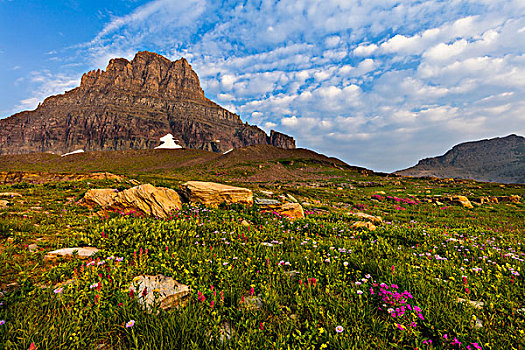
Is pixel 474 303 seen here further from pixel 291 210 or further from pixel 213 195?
pixel 213 195

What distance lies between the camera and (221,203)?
10289 mm

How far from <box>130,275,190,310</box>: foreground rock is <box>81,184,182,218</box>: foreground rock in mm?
4763

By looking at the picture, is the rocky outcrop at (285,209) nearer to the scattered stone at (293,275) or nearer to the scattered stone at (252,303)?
the scattered stone at (293,275)

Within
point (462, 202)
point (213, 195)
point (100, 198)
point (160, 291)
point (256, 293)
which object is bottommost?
point (462, 202)

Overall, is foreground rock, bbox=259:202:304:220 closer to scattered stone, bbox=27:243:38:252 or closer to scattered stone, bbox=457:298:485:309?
scattered stone, bbox=457:298:485:309

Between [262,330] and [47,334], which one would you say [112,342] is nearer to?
[47,334]

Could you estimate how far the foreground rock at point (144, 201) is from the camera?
8.46m

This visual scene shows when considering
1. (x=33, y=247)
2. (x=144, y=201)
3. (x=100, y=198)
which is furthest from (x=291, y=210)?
(x=100, y=198)

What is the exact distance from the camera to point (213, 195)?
34.5ft

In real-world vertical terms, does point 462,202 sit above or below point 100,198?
below

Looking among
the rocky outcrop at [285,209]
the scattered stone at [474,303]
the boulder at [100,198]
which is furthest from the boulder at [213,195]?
the scattered stone at [474,303]

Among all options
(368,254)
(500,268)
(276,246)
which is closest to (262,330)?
(276,246)

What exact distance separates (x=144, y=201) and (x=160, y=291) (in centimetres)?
661

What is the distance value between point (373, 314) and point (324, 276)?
42.2 inches
